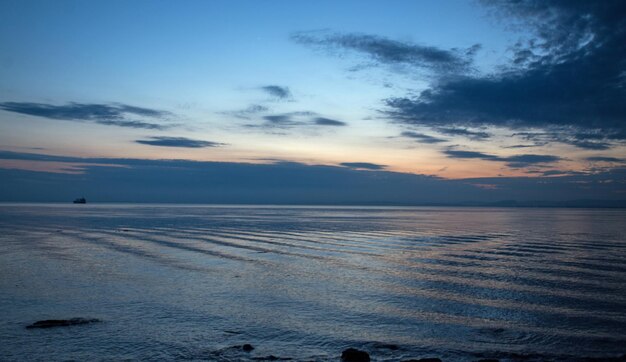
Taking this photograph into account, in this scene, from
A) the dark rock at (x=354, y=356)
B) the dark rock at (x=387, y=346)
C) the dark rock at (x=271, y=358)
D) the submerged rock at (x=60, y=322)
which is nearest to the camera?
the dark rock at (x=354, y=356)

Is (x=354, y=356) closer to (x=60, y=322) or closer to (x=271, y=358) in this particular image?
(x=271, y=358)

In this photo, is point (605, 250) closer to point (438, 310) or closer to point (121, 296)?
point (438, 310)

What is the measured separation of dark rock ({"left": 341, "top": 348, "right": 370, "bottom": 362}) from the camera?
11874 mm

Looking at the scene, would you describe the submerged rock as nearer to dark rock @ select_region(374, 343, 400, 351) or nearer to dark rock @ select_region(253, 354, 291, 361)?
dark rock @ select_region(253, 354, 291, 361)

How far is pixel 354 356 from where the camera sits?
39.3 ft

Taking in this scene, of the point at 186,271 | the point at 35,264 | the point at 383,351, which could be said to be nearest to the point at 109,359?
the point at 383,351

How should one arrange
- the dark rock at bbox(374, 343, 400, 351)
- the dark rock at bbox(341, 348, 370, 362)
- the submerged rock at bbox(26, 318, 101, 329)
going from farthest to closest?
the submerged rock at bbox(26, 318, 101, 329) < the dark rock at bbox(374, 343, 400, 351) < the dark rock at bbox(341, 348, 370, 362)

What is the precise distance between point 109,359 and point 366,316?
8826 millimetres

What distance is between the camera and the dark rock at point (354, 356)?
11874 millimetres

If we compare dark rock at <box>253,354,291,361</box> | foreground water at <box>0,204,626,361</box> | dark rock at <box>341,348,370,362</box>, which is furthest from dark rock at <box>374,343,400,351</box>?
dark rock at <box>253,354,291,361</box>

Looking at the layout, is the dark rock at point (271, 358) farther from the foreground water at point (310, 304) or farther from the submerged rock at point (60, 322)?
the submerged rock at point (60, 322)

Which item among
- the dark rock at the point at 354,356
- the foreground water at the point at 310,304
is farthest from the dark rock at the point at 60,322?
the dark rock at the point at 354,356

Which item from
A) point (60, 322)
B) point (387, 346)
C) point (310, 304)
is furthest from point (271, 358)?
point (60, 322)

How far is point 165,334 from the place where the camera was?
47.0 ft
